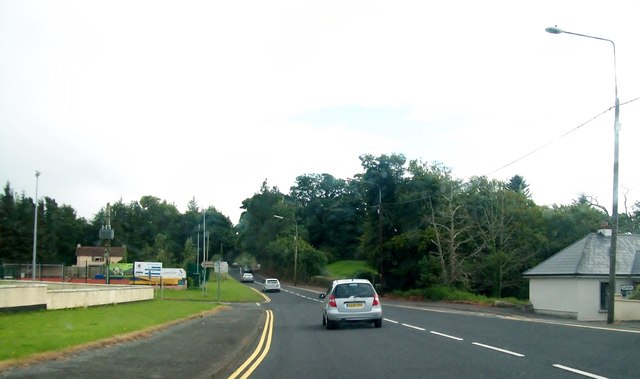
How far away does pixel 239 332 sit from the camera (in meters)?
20.0

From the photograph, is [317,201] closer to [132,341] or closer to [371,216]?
[371,216]

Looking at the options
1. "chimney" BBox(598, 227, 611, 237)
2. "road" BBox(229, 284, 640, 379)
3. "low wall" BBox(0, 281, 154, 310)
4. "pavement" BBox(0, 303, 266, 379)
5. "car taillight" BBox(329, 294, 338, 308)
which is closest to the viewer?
"pavement" BBox(0, 303, 266, 379)

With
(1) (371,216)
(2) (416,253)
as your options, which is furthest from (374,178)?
(2) (416,253)

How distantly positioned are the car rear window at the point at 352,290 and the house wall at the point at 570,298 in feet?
62.0

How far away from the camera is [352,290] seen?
69.1 ft

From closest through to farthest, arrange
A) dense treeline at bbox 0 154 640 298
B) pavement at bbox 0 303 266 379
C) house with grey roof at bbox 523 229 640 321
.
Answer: pavement at bbox 0 303 266 379, house with grey roof at bbox 523 229 640 321, dense treeline at bbox 0 154 640 298

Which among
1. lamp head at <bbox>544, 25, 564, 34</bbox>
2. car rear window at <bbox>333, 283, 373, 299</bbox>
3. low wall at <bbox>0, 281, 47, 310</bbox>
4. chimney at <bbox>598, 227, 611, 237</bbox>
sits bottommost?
low wall at <bbox>0, 281, 47, 310</bbox>

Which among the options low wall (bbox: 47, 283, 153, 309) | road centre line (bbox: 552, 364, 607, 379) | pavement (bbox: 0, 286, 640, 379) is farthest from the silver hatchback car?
low wall (bbox: 47, 283, 153, 309)

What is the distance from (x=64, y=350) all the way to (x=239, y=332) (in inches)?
302

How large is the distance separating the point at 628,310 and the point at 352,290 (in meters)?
14.1

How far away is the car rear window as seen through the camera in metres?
20.9

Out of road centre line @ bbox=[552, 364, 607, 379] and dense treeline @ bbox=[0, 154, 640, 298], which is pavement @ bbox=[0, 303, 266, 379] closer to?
road centre line @ bbox=[552, 364, 607, 379]

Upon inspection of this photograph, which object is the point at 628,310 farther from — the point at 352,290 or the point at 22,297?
the point at 22,297

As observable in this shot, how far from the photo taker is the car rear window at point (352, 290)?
2088cm
